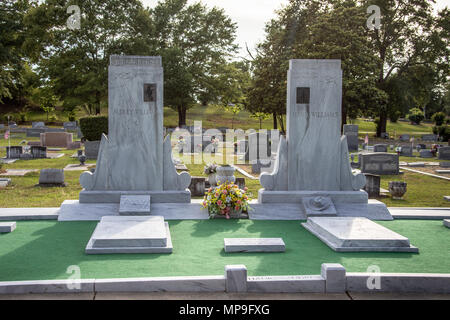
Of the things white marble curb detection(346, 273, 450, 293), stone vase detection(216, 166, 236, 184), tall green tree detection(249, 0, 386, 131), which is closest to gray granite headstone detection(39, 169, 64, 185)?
stone vase detection(216, 166, 236, 184)

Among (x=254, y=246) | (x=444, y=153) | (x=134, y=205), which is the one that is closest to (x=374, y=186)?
(x=134, y=205)

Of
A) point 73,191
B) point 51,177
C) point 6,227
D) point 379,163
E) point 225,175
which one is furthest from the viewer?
point 379,163

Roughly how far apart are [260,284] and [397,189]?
31.9ft

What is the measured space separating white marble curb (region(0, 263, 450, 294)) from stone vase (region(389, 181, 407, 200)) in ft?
28.2

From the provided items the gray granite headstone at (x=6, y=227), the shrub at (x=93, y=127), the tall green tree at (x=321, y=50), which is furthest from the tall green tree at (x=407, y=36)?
the gray granite headstone at (x=6, y=227)

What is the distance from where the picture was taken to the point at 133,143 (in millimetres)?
9766

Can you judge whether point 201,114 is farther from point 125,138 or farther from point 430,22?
point 125,138

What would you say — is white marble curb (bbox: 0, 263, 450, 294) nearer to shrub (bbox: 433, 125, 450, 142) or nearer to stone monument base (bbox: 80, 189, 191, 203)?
stone monument base (bbox: 80, 189, 191, 203)

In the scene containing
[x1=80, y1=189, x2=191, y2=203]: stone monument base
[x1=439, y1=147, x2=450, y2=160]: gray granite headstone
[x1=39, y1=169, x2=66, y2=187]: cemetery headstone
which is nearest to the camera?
[x1=80, y1=189, x2=191, y2=203]: stone monument base

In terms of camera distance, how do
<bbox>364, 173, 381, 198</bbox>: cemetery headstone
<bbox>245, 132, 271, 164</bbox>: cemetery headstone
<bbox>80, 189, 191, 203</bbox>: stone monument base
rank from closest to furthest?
<bbox>80, 189, 191, 203</bbox>: stone monument base, <bbox>364, 173, 381, 198</bbox>: cemetery headstone, <bbox>245, 132, 271, 164</bbox>: cemetery headstone

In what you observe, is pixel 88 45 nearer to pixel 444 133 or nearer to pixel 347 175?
pixel 444 133

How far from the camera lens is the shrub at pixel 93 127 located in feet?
81.8

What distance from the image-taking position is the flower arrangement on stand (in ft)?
30.5

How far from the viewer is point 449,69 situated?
43.0 metres
